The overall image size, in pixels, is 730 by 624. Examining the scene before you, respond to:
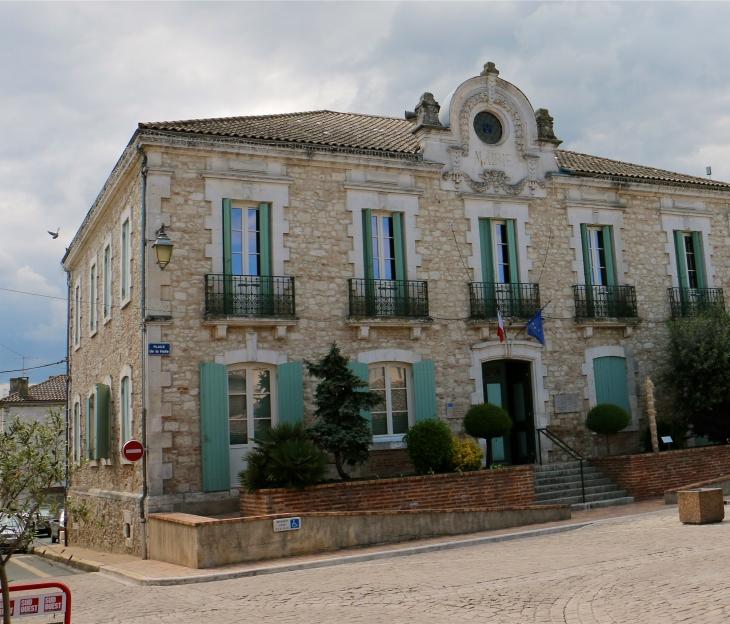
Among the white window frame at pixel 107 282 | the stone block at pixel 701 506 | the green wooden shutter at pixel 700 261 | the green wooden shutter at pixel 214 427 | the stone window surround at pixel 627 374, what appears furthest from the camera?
the green wooden shutter at pixel 700 261

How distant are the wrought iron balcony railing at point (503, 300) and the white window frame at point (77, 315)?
36.2 feet

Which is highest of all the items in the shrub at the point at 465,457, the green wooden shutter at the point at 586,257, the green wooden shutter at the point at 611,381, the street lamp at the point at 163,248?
the green wooden shutter at the point at 586,257

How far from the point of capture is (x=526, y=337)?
59.7ft

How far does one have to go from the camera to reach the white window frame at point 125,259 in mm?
16625

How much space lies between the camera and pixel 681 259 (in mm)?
20547

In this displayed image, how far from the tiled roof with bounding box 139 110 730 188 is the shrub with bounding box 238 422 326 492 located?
20.2 ft

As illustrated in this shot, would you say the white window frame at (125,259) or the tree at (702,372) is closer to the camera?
the white window frame at (125,259)

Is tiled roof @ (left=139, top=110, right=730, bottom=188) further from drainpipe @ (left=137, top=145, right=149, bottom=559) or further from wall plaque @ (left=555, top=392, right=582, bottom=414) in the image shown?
wall plaque @ (left=555, top=392, right=582, bottom=414)

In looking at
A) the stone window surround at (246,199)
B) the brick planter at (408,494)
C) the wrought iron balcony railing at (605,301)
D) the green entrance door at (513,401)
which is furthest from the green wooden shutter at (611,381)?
the stone window surround at (246,199)

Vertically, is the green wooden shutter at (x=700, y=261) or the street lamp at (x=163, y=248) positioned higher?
the green wooden shutter at (x=700, y=261)

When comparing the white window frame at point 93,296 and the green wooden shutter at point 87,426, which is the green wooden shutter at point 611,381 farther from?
the green wooden shutter at point 87,426

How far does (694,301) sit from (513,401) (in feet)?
18.6

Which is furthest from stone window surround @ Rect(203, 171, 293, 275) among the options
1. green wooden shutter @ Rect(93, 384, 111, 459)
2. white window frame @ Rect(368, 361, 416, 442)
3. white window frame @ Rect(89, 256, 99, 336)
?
white window frame @ Rect(89, 256, 99, 336)

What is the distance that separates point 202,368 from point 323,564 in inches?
199
